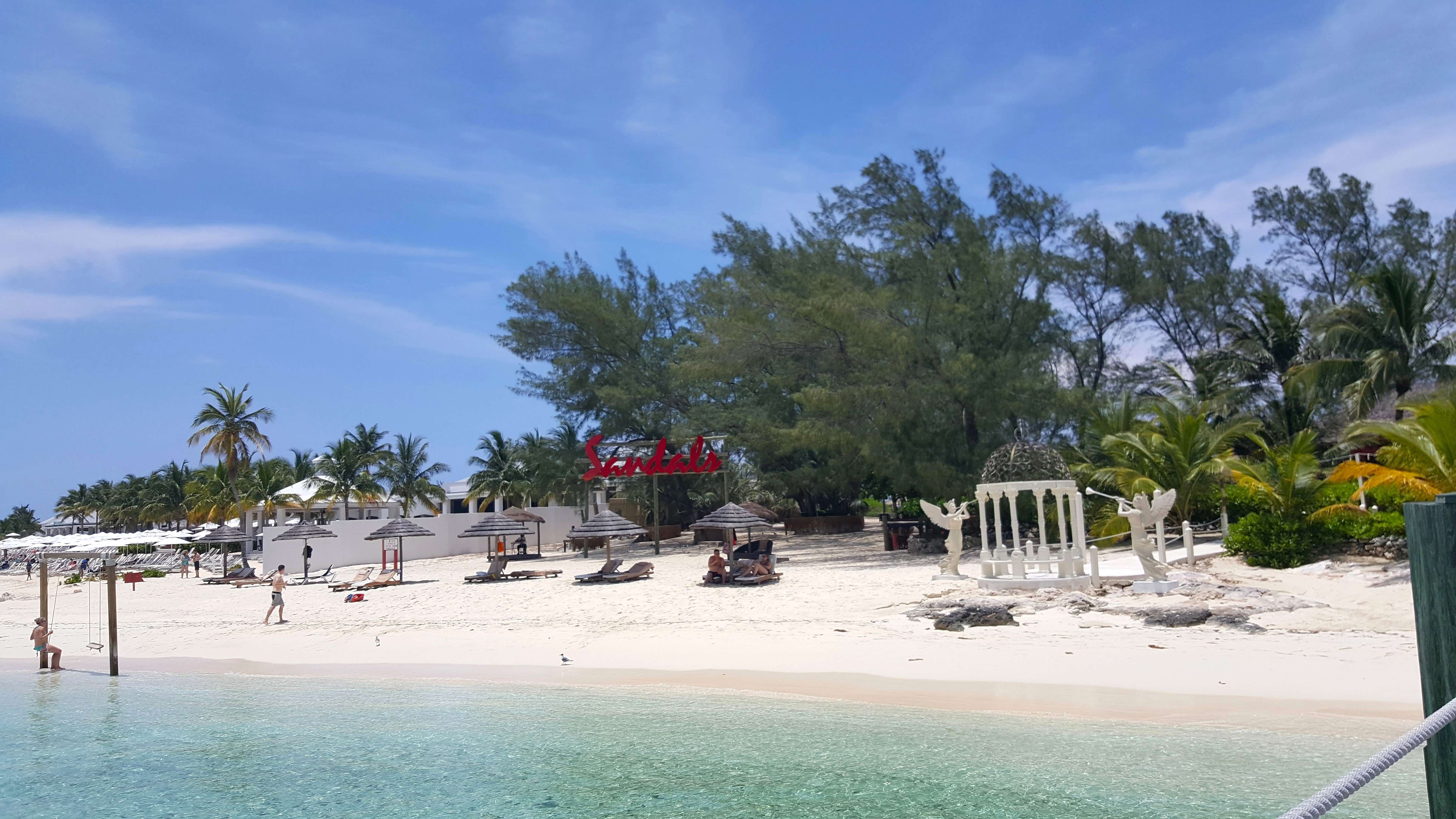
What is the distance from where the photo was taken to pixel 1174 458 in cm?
2066

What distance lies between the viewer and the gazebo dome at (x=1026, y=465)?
1856cm

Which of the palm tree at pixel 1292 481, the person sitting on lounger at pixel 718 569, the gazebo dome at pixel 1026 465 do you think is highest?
the gazebo dome at pixel 1026 465

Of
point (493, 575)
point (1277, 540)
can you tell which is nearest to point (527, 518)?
point (493, 575)

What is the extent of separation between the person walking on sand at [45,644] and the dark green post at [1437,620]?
1927cm

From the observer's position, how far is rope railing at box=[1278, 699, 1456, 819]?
266 cm

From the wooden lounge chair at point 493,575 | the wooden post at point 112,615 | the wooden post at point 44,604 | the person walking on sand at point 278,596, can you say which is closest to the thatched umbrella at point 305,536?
the wooden lounge chair at point 493,575

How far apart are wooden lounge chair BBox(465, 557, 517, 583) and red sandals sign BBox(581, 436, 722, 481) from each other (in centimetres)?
550

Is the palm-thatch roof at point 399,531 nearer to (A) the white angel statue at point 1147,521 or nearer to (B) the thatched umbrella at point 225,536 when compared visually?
(B) the thatched umbrella at point 225,536

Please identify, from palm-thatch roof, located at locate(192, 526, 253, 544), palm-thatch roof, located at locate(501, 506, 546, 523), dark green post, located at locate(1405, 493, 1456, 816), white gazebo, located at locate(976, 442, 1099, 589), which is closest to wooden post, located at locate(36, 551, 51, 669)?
palm-thatch roof, located at locate(501, 506, 546, 523)

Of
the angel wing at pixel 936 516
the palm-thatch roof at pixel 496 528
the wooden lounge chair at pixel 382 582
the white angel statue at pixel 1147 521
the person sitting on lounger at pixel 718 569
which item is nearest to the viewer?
the white angel statue at pixel 1147 521

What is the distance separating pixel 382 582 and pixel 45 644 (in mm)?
9430

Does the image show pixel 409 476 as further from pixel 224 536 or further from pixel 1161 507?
pixel 1161 507

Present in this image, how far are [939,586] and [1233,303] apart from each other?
73.1 ft

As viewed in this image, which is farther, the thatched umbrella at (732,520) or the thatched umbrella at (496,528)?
the thatched umbrella at (496,528)
